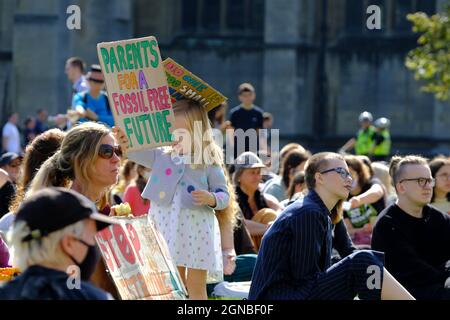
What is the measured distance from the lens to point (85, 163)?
6719mm

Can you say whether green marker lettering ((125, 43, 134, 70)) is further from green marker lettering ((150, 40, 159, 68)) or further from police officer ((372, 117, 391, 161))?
police officer ((372, 117, 391, 161))

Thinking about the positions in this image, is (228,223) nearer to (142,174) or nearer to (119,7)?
(142,174)

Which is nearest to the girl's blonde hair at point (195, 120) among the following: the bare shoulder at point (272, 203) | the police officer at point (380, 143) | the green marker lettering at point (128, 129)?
the green marker lettering at point (128, 129)

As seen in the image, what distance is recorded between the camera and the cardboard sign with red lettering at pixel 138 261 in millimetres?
6246

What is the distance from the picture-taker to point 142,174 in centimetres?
1222

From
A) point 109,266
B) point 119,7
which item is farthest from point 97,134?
point 119,7

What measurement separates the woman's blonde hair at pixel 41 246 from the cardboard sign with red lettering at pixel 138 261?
4.88ft

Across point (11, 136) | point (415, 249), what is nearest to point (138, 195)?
point (415, 249)

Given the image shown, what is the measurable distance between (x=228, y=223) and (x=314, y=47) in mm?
23093

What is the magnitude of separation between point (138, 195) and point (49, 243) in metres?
7.14

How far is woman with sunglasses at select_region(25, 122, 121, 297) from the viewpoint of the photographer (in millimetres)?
6719

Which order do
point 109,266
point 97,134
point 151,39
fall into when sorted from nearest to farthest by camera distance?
point 109,266, point 97,134, point 151,39

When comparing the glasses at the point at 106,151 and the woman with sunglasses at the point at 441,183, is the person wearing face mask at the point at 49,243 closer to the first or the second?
the glasses at the point at 106,151

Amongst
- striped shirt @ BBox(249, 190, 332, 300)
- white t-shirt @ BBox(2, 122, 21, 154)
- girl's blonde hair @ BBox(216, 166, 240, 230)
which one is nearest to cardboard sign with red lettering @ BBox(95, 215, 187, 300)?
striped shirt @ BBox(249, 190, 332, 300)
